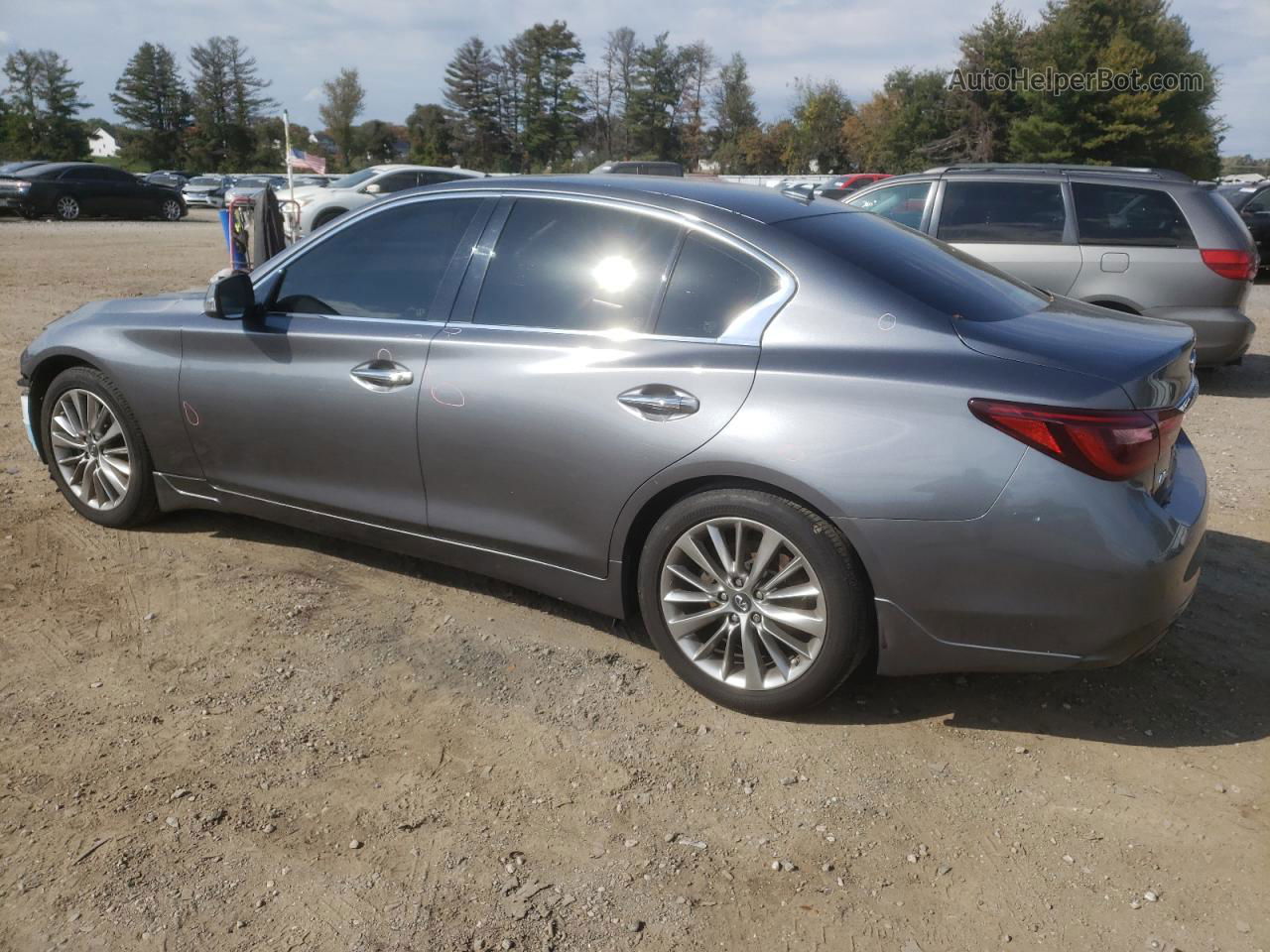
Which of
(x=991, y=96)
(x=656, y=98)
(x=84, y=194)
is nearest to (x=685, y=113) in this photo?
(x=656, y=98)

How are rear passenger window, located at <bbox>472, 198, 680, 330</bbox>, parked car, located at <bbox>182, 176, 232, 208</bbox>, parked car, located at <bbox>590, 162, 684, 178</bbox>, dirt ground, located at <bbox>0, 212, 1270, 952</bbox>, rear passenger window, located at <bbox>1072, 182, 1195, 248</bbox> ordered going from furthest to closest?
parked car, located at <bbox>182, 176, 232, 208</bbox> < parked car, located at <bbox>590, 162, 684, 178</bbox> < rear passenger window, located at <bbox>1072, 182, 1195, 248</bbox> < rear passenger window, located at <bbox>472, 198, 680, 330</bbox> < dirt ground, located at <bbox>0, 212, 1270, 952</bbox>

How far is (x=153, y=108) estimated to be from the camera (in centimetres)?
8106

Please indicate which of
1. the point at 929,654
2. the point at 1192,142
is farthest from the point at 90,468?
the point at 1192,142

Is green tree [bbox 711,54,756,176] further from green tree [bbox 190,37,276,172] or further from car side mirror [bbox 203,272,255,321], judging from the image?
car side mirror [bbox 203,272,255,321]

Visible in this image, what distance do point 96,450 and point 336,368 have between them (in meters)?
1.57

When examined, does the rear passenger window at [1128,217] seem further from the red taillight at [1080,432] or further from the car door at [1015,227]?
the red taillight at [1080,432]

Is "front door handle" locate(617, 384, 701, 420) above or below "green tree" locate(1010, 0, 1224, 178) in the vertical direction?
below

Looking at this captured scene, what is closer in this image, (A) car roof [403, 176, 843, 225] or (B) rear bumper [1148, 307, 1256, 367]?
(A) car roof [403, 176, 843, 225]

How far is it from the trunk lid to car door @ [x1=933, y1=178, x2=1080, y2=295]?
5.16 meters

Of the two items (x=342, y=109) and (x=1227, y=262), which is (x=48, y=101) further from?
(x=1227, y=262)

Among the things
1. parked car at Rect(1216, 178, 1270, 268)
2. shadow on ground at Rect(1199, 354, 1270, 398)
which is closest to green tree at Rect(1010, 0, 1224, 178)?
parked car at Rect(1216, 178, 1270, 268)

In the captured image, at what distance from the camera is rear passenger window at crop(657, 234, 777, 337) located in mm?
3387

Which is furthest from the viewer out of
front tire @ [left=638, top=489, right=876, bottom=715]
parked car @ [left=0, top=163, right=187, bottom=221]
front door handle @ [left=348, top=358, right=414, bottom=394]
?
parked car @ [left=0, top=163, right=187, bottom=221]

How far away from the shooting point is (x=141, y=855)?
2.67m
